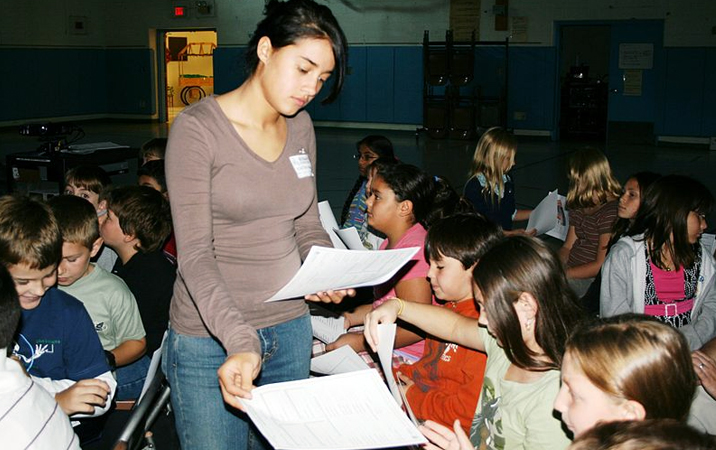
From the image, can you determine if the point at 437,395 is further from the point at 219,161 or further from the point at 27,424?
the point at 27,424

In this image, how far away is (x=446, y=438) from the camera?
75.8 inches

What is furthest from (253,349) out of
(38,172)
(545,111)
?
(545,111)

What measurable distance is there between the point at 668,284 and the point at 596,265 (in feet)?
4.11

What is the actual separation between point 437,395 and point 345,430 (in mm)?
1134

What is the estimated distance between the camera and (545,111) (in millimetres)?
16812

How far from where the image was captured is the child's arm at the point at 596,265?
4668 millimetres

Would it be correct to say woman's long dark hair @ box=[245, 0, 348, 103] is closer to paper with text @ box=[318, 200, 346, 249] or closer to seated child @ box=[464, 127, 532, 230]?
paper with text @ box=[318, 200, 346, 249]

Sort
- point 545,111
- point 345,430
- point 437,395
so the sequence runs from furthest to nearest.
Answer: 1. point 545,111
2. point 437,395
3. point 345,430

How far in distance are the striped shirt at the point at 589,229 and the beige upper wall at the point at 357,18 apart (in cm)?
1215

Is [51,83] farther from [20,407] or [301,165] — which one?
[20,407]

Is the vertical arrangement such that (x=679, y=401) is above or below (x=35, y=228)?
below

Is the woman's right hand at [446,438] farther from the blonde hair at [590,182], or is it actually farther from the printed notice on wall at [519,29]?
the printed notice on wall at [519,29]

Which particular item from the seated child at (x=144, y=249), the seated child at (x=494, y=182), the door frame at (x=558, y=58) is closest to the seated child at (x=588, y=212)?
the seated child at (x=494, y=182)

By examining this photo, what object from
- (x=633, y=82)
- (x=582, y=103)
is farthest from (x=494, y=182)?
(x=582, y=103)
